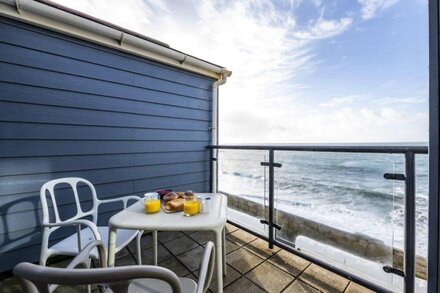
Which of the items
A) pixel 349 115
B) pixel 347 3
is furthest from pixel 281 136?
pixel 347 3

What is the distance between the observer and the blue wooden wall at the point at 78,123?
1.77 meters

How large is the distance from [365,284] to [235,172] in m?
1.85

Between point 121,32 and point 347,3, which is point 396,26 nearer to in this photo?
point 347,3

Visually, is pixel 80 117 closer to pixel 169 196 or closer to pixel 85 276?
pixel 169 196

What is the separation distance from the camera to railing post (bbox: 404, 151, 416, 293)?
4.36ft

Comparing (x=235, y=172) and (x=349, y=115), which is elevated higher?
(x=349, y=115)

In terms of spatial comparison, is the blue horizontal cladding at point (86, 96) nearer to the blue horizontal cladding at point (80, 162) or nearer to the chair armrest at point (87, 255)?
the blue horizontal cladding at point (80, 162)

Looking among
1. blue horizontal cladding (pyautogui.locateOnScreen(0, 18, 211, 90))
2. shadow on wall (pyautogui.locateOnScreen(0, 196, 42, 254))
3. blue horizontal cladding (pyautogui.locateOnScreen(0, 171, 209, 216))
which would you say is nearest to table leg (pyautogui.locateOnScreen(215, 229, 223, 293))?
blue horizontal cladding (pyautogui.locateOnScreen(0, 171, 209, 216))

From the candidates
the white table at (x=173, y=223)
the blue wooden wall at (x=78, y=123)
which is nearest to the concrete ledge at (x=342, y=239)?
the white table at (x=173, y=223)

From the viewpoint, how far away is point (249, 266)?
185cm

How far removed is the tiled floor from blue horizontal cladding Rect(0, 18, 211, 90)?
2.13m

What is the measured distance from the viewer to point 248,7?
2953 mm

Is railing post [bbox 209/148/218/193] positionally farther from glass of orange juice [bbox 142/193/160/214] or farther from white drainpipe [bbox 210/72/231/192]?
glass of orange juice [bbox 142/193/160/214]

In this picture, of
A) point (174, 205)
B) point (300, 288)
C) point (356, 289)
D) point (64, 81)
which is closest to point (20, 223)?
point (64, 81)
